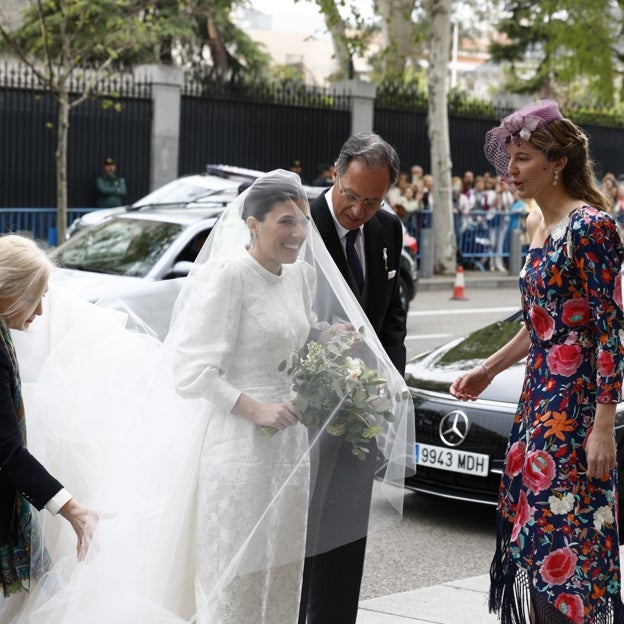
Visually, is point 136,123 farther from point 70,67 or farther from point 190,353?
point 190,353

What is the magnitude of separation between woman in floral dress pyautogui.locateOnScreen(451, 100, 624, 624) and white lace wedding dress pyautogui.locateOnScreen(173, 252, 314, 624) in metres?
0.68

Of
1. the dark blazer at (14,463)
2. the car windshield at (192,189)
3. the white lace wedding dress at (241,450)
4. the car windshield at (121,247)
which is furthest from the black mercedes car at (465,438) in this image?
the car windshield at (192,189)

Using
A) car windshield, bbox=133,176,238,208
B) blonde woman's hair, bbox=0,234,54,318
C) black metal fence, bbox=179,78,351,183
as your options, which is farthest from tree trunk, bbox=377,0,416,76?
blonde woman's hair, bbox=0,234,54,318

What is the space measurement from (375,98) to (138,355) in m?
22.4

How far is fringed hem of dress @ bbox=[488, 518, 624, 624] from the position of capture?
327cm

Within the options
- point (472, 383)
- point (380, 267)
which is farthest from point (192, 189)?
point (472, 383)

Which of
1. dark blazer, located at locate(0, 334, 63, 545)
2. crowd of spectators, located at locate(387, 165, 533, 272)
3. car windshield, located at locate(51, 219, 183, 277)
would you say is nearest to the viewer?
dark blazer, located at locate(0, 334, 63, 545)

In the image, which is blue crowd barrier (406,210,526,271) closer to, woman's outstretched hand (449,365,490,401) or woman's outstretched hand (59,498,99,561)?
woman's outstretched hand (449,365,490,401)

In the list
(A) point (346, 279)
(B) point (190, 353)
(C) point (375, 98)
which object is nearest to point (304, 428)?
(B) point (190, 353)

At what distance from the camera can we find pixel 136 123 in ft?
71.9

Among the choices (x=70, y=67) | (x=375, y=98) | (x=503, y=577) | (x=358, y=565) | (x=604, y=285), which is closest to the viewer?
(x=604, y=285)

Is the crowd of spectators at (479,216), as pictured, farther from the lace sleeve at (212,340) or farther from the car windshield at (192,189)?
the lace sleeve at (212,340)

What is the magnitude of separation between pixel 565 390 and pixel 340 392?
0.64 metres

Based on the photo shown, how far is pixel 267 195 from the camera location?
328 centimetres
